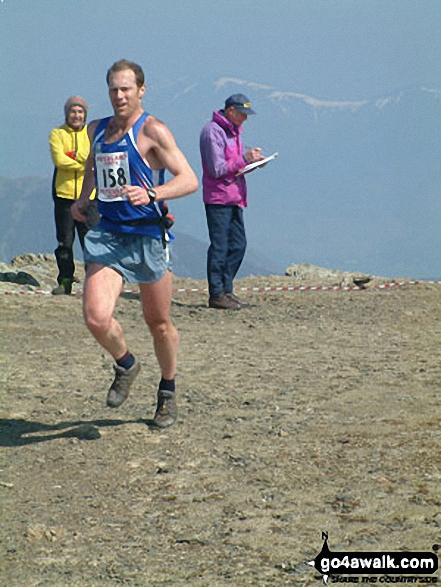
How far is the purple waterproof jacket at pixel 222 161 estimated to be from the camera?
39.5 feet

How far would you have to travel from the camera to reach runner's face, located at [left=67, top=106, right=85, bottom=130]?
12.8 m

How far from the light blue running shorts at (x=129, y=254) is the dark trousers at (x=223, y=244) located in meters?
5.97

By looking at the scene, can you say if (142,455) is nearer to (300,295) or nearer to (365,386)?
(365,386)

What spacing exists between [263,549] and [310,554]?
23cm

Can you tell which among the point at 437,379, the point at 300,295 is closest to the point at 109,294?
the point at 437,379

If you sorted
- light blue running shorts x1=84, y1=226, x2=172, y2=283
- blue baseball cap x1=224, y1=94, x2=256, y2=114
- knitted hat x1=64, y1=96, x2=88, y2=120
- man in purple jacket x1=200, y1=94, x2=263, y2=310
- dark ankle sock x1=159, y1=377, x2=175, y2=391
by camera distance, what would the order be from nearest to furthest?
light blue running shorts x1=84, y1=226, x2=172, y2=283, dark ankle sock x1=159, y1=377, x2=175, y2=391, blue baseball cap x1=224, y1=94, x2=256, y2=114, man in purple jacket x1=200, y1=94, x2=263, y2=310, knitted hat x1=64, y1=96, x2=88, y2=120

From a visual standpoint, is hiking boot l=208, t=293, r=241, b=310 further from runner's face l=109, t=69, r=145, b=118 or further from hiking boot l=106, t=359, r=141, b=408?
runner's face l=109, t=69, r=145, b=118

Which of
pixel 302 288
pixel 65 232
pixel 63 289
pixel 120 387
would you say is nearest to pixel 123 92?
pixel 120 387

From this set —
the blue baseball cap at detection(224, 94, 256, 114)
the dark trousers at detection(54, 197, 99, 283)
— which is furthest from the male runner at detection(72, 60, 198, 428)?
the dark trousers at detection(54, 197, 99, 283)

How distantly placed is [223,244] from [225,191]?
646mm

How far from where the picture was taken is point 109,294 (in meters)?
6.43

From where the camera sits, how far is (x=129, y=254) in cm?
652

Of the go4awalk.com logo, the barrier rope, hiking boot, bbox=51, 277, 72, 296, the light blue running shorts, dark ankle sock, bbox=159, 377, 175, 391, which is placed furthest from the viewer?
the barrier rope


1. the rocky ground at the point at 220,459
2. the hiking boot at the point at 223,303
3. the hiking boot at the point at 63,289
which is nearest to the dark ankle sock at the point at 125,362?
the rocky ground at the point at 220,459
